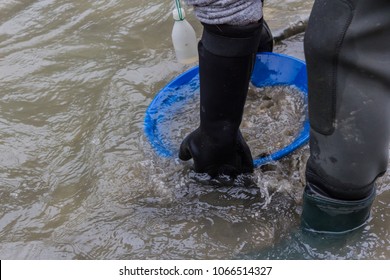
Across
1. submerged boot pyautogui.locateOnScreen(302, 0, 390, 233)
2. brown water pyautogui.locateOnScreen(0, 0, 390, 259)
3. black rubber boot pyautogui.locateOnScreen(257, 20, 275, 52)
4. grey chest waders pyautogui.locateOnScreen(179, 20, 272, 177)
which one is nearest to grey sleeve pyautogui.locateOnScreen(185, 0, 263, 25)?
grey chest waders pyautogui.locateOnScreen(179, 20, 272, 177)

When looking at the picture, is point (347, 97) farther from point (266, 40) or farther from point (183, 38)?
point (266, 40)

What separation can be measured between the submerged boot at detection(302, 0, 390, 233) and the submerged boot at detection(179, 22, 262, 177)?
14.6 inches

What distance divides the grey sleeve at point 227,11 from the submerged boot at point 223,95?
3 cm

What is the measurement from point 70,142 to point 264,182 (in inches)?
38.5

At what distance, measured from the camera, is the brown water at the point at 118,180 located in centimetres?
182

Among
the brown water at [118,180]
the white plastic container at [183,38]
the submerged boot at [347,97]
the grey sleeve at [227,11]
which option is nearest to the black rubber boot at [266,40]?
the brown water at [118,180]

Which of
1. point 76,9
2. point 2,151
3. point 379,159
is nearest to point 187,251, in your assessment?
point 379,159

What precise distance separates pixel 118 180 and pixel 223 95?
2.20 ft

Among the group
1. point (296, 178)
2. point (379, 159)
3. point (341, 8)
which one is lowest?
point (296, 178)

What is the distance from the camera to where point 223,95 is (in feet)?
5.75

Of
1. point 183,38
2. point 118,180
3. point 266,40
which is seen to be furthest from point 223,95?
point 266,40

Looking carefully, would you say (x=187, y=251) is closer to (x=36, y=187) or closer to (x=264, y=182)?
(x=264, y=182)

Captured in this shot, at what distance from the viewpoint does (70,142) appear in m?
2.39

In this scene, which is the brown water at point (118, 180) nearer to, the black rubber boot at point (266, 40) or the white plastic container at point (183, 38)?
the black rubber boot at point (266, 40)
